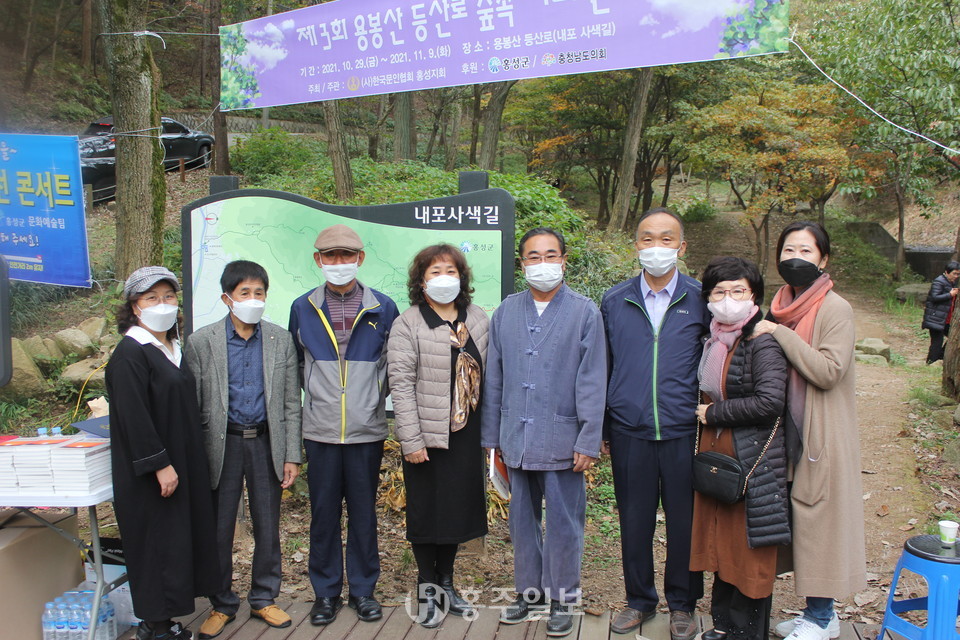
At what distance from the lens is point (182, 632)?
3420 mm

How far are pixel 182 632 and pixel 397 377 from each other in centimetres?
164

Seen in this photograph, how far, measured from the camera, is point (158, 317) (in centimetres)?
328

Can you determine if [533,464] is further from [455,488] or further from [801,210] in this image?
[801,210]

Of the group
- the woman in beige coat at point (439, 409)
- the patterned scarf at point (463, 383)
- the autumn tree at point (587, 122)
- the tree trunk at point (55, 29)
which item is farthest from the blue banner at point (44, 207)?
the tree trunk at point (55, 29)

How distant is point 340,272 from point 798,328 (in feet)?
7.39

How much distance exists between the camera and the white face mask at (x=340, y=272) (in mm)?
3629

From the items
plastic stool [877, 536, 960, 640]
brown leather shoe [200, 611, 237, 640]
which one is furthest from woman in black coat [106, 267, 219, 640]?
plastic stool [877, 536, 960, 640]

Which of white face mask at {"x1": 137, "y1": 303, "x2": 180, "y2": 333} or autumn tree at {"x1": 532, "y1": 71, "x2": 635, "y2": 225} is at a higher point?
autumn tree at {"x1": 532, "y1": 71, "x2": 635, "y2": 225}

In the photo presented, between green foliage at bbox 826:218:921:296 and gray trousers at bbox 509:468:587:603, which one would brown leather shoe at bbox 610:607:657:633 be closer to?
gray trousers at bbox 509:468:587:603

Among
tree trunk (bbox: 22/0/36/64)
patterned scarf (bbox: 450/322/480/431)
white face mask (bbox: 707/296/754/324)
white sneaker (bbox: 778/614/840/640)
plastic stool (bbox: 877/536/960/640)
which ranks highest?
tree trunk (bbox: 22/0/36/64)

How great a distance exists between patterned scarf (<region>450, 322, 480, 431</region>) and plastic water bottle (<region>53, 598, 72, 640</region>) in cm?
207

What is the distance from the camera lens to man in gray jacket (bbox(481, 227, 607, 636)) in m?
3.37

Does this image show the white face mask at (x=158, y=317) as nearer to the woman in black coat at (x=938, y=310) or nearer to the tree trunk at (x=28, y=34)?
the woman in black coat at (x=938, y=310)

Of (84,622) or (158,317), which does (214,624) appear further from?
(158,317)
